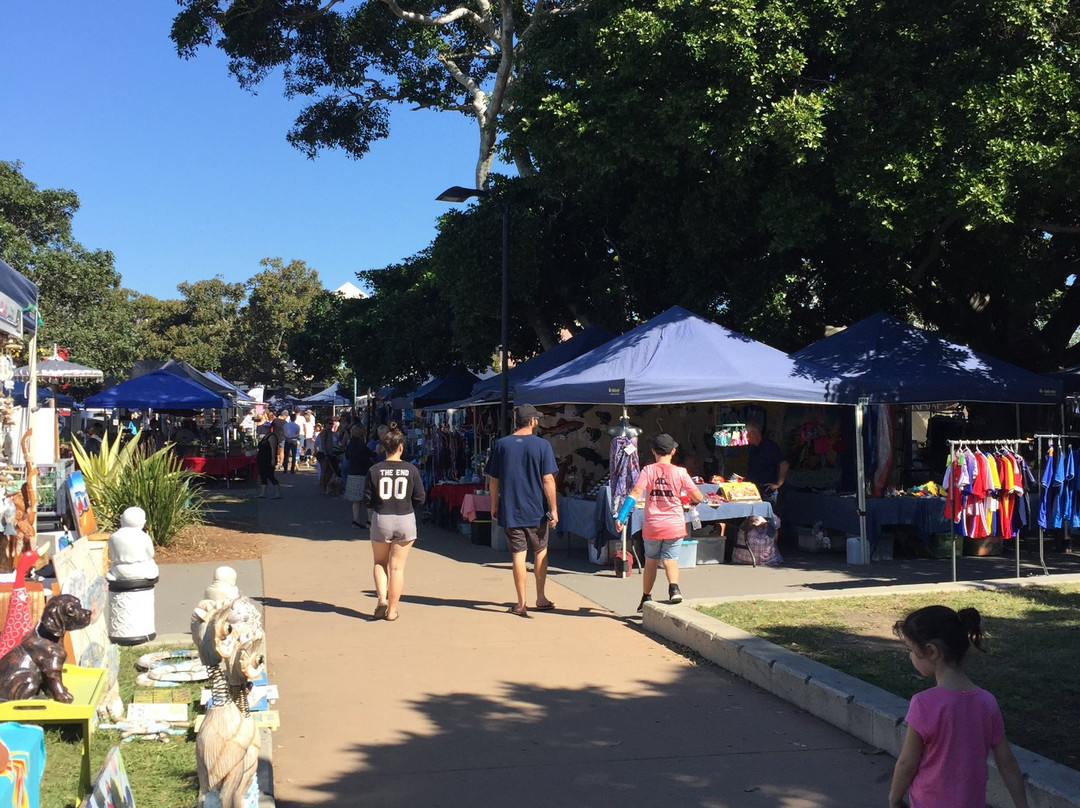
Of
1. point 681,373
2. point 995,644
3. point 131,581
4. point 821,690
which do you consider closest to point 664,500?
point 995,644

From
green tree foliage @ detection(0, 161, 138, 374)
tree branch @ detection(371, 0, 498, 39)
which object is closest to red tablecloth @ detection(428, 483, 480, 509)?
tree branch @ detection(371, 0, 498, 39)

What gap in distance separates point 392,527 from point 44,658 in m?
4.11

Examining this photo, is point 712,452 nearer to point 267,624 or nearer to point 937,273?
point 937,273

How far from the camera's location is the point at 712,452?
1588 cm

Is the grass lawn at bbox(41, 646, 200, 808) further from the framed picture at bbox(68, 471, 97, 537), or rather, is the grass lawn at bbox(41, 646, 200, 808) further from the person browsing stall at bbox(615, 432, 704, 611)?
the person browsing stall at bbox(615, 432, 704, 611)

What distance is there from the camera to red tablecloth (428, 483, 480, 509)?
53.7 ft

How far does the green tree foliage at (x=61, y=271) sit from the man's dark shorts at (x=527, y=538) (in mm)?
27845

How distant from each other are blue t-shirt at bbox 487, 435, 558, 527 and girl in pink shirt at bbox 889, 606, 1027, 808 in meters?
5.83

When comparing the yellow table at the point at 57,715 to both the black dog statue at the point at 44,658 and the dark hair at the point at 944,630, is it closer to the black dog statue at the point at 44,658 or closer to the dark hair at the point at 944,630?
the black dog statue at the point at 44,658

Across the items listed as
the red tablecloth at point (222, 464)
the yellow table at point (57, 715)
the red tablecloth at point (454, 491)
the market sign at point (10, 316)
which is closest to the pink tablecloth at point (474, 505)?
the red tablecloth at point (454, 491)

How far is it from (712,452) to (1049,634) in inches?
325

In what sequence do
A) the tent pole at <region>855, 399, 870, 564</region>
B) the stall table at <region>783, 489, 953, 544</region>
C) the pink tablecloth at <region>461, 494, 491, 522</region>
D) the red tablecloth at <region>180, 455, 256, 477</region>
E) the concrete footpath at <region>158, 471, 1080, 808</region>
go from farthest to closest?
→ the red tablecloth at <region>180, 455, 256, 477</region> < the pink tablecloth at <region>461, 494, 491, 522</region> < the stall table at <region>783, 489, 953, 544</region> < the tent pole at <region>855, 399, 870, 564</region> < the concrete footpath at <region>158, 471, 1080, 808</region>

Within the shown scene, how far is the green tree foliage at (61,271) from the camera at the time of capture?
3278 centimetres

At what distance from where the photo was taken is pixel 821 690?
6.14 meters
